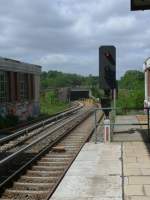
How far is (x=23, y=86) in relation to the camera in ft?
149

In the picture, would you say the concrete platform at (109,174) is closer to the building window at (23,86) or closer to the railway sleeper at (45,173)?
the railway sleeper at (45,173)

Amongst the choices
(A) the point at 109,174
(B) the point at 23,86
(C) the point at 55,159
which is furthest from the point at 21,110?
(A) the point at 109,174

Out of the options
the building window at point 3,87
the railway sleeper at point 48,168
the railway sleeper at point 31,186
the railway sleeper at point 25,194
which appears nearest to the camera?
the railway sleeper at point 25,194

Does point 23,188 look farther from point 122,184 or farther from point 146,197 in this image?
point 146,197

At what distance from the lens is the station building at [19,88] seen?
38281mm

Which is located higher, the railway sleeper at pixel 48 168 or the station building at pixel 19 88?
the station building at pixel 19 88

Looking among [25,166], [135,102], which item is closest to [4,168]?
[25,166]

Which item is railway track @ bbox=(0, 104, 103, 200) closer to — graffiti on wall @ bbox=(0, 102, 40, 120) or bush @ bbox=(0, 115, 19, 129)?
bush @ bbox=(0, 115, 19, 129)

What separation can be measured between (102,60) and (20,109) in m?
24.1

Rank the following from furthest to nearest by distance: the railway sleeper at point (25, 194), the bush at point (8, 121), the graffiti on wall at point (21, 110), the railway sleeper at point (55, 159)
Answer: the graffiti on wall at point (21, 110) < the bush at point (8, 121) < the railway sleeper at point (55, 159) < the railway sleeper at point (25, 194)

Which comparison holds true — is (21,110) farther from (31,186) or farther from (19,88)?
(31,186)

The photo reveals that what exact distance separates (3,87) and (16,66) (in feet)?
11.7

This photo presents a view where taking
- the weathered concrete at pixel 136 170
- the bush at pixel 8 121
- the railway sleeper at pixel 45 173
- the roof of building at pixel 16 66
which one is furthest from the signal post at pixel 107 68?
the roof of building at pixel 16 66

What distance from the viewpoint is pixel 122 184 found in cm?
1085
